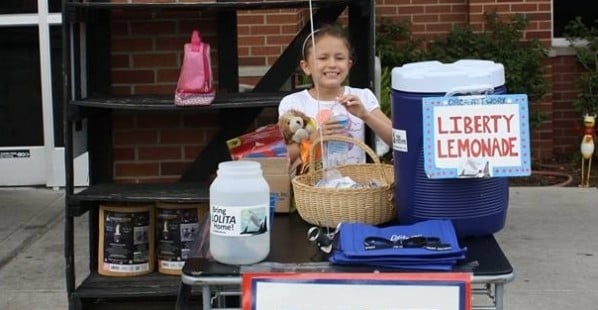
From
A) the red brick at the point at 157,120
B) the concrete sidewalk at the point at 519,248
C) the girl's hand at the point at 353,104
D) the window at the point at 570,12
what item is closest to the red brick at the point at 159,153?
the red brick at the point at 157,120

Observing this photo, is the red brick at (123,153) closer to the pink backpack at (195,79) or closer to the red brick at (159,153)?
the red brick at (159,153)

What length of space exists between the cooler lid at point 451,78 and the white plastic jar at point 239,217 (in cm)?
48

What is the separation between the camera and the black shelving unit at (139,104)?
13.5 ft

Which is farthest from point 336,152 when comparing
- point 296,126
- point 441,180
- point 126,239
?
point 126,239

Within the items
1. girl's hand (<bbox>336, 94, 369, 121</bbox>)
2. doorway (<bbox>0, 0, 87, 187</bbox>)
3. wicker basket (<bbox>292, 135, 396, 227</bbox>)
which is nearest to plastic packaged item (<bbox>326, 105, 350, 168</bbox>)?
girl's hand (<bbox>336, 94, 369, 121</bbox>)

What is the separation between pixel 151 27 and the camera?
4.54 metres

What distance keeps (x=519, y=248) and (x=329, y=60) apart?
3213 mm

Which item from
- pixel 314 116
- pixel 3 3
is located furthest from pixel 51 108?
pixel 314 116

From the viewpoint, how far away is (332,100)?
341cm

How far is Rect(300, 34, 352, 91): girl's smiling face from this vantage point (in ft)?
10.2

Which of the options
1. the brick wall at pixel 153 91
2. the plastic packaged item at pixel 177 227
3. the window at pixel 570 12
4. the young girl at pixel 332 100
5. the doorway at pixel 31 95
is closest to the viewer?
the young girl at pixel 332 100

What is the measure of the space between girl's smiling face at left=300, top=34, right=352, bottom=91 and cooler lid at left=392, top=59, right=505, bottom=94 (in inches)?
25.5

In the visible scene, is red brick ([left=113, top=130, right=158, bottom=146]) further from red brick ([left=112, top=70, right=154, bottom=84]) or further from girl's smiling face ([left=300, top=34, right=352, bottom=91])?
girl's smiling face ([left=300, top=34, right=352, bottom=91])

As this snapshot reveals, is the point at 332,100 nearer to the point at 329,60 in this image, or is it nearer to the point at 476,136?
the point at 329,60
